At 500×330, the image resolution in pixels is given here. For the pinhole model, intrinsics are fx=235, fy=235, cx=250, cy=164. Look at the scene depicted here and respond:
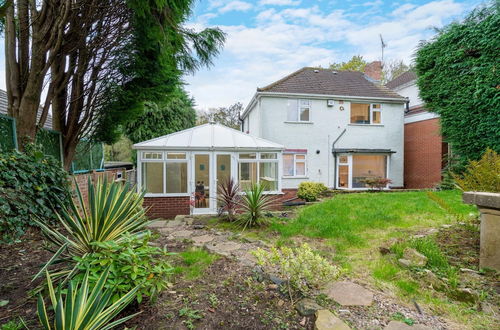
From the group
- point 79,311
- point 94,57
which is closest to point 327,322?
point 79,311

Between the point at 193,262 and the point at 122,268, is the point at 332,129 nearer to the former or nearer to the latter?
the point at 193,262

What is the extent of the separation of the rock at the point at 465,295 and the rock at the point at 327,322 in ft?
5.13

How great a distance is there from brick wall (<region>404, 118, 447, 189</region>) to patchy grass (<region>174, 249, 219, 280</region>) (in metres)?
13.2

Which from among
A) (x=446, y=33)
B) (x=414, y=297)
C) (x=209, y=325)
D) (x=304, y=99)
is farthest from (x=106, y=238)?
(x=446, y=33)

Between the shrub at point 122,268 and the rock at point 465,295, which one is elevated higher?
the shrub at point 122,268

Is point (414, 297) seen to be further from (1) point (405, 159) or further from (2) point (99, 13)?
(1) point (405, 159)

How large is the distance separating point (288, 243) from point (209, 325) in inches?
110

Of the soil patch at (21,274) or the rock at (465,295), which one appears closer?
the soil patch at (21,274)

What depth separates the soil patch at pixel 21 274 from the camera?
200 centimetres

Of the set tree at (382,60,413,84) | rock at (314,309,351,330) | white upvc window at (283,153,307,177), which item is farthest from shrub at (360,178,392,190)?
tree at (382,60,413,84)

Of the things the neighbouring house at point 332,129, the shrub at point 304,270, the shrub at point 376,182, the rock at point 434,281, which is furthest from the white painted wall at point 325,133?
the shrub at point 304,270

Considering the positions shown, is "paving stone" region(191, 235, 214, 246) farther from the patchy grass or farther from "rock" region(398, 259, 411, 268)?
"rock" region(398, 259, 411, 268)

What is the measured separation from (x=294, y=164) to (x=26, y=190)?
35.3 ft

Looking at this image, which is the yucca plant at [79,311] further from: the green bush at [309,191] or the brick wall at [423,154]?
the brick wall at [423,154]
